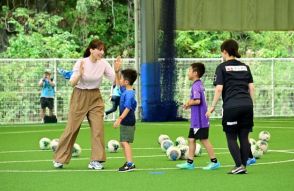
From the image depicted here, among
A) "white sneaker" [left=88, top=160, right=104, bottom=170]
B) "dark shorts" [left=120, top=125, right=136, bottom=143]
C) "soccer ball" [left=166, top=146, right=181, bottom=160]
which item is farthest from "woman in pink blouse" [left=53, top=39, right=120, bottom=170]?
"soccer ball" [left=166, top=146, right=181, bottom=160]

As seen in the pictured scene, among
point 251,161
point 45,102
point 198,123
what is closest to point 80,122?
point 198,123

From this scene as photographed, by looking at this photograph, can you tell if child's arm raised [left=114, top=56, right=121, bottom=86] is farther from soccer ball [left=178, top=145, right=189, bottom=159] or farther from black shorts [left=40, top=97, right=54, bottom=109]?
black shorts [left=40, top=97, right=54, bottom=109]

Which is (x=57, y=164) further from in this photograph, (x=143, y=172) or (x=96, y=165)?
(x=143, y=172)

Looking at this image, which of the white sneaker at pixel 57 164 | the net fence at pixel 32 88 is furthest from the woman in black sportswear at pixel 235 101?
the net fence at pixel 32 88

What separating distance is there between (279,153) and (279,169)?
9.30ft

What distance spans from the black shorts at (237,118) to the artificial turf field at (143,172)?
631mm

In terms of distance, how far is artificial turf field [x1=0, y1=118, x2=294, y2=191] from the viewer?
10.9 metres

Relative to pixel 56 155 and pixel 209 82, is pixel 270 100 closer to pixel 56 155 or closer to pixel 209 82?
pixel 209 82

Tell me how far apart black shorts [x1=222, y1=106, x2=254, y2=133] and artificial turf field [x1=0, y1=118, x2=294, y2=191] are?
63 cm

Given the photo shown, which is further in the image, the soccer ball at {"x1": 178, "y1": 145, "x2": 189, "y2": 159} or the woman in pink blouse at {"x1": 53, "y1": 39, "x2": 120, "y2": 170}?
the soccer ball at {"x1": 178, "y1": 145, "x2": 189, "y2": 159}

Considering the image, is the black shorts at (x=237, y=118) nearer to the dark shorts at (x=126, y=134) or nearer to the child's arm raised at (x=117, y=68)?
the dark shorts at (x=126, y=134)

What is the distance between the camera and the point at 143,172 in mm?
12547

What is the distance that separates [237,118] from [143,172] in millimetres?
1533

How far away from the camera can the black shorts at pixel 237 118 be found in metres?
12.0
